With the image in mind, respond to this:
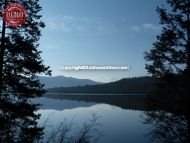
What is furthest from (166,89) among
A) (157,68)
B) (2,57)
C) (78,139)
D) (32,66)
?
(78,139)

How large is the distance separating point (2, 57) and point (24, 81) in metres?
2.44

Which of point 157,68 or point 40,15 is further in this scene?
point 157,68

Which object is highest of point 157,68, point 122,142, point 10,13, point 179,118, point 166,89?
point 10,13

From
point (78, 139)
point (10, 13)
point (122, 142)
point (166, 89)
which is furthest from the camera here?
point (122, 142)

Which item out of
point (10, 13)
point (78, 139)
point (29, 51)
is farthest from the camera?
point (29, 51)

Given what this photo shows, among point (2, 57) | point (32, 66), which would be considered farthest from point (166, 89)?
point (2, 57)

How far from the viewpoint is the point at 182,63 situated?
22391 mm

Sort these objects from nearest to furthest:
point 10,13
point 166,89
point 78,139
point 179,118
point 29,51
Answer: point 78,139 < point 10,13 < point 29,51 < point 179,118 < point 166,89

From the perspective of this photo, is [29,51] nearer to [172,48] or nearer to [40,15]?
[40,15]

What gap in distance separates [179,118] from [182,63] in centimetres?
382

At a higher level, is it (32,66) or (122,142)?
(32,66)

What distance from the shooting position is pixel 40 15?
20438 mm

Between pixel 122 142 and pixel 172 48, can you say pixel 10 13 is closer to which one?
pixel 172 48

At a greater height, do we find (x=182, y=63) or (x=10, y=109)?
(x=182, y=63)
